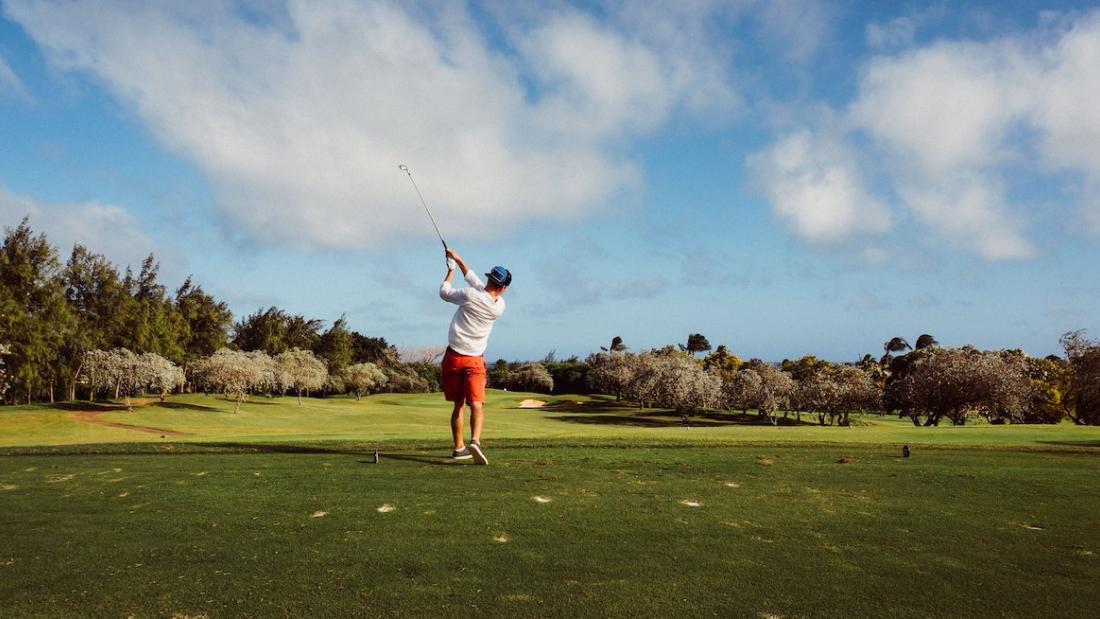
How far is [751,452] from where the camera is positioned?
12352mm

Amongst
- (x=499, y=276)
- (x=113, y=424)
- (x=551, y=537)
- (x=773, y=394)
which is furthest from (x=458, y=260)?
(x=773, y=394)

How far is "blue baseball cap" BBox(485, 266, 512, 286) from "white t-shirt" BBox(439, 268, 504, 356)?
208 millimetres

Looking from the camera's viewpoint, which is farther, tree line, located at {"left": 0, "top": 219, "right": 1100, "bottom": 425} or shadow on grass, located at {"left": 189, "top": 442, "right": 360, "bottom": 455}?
tree line, located at {"left": 0, "top": 219, "right": 1100, "bottom": 425}

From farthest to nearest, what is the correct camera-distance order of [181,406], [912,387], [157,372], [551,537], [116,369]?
1. [912,387]
2. [181,406]
3. [157,372]
4. [116,369]
5. [551,537]

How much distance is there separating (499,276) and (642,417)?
55.6m

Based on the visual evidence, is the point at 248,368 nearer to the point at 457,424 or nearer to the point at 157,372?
the point at 157,372

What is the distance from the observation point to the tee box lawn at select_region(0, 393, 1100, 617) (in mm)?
4336

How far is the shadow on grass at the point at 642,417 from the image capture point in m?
58.5

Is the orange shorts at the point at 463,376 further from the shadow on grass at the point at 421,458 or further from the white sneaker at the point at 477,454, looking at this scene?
the shadow on grass at the point at 421,458

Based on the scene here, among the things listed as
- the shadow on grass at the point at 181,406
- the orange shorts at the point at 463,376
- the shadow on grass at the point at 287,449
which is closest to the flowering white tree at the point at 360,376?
the shadow on grass at the point at 181,406

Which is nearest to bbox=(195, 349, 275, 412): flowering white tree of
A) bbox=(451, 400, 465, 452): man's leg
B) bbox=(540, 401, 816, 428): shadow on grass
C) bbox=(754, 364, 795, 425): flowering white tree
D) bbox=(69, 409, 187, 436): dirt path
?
bbox=(69, 409, 187, 436): dirt path

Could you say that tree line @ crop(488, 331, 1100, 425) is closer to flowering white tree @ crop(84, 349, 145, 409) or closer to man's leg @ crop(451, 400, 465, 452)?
man's leg @ crop(451, 400, 465, 452)

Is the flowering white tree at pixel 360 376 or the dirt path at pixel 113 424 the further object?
the flowering white tree at pixel 360 376

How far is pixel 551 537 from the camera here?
5.76 metres
